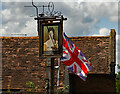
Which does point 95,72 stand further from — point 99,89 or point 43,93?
point 43,93

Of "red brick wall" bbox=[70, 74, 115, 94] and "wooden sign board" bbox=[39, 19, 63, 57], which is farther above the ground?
"wooden sign board" bbox=[39, 19, 63, 57]

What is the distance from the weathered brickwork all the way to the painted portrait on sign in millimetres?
5240

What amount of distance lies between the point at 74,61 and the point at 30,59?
18.0 ft

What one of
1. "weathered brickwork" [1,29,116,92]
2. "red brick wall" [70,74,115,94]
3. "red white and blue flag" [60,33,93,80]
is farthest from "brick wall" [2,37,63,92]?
"red white and blue flag" [60,33,93,80]

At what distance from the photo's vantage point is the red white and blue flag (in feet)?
38.4

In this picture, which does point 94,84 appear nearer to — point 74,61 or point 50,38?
point 74,61

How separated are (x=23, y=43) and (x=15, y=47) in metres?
0.64

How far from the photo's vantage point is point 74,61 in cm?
1188

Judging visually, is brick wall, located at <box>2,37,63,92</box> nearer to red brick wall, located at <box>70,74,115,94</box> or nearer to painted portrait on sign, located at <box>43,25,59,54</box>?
red brick wall, located at <box>70,74,115,94</box>

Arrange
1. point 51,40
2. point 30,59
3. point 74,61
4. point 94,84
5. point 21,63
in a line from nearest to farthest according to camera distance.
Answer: point 51,40
point 74,61
point 21,63
point 30,59
point 94,84

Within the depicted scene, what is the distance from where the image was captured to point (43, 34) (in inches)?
402

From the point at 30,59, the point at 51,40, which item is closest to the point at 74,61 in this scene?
the point at 51,40

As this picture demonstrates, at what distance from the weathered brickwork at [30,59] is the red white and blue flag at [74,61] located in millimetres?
3310

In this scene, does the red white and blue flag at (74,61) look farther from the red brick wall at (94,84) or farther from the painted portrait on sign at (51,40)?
the red brick wall at (94,84)
